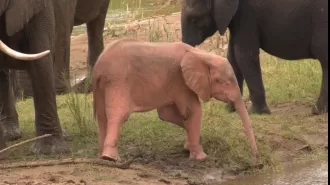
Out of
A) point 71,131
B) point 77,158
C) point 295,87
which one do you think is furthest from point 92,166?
point 295,87

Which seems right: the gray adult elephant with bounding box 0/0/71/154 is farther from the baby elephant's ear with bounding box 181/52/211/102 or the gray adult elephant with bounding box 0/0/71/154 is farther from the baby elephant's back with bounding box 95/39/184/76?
the baby elephant's ear with bounding box 181/52/211/102

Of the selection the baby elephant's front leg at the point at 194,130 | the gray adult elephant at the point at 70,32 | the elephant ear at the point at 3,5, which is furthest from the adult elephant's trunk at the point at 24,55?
the gray adult elephant at the point at 70,32

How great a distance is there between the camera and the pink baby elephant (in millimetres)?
7258

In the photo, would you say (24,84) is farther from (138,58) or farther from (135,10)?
(135,10)

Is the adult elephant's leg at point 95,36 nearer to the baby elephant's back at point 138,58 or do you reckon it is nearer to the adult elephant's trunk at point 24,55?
the baby elephant's back at point 138,58

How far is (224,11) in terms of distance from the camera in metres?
9.29

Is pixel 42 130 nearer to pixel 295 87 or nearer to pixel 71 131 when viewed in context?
pixel 71 131

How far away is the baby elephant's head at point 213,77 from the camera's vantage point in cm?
749

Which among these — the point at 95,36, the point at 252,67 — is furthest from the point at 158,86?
the point at 95,36

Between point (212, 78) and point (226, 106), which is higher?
point (212, 78)

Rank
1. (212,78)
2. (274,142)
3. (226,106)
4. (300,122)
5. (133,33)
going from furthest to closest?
(133,33) → (226,106) → (300,122) → (274,142) → (212,78)

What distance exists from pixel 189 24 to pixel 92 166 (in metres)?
2.91

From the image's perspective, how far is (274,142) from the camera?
27.1ft

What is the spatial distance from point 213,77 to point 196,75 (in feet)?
0.59
